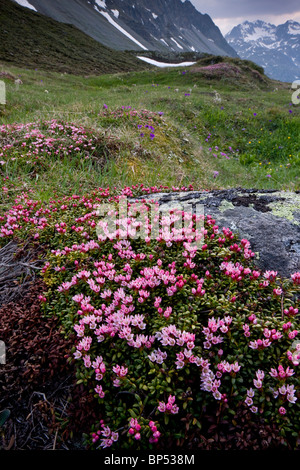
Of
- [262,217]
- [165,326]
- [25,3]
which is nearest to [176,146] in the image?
[262,217]

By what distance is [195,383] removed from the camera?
7.23 feet

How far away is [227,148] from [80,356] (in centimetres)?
1509

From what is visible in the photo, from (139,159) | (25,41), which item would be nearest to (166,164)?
(139,159)

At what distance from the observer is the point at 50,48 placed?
75.6 m

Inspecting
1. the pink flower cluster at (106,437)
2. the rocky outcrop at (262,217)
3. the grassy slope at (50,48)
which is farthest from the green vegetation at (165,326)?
the grassy slope at (50,48)

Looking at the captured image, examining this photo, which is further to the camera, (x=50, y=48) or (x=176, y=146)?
(x=50, y=48)

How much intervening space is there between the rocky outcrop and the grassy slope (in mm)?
63637

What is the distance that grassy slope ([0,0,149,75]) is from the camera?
61.6m

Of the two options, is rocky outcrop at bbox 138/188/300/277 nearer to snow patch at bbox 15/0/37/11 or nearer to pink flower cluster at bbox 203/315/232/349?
pink flower cluster at bbox 203/315/232/349

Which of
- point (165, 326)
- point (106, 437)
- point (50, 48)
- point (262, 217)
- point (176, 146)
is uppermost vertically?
point (50, 48)

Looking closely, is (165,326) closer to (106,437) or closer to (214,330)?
(214,330)

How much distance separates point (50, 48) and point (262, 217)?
9230 cm

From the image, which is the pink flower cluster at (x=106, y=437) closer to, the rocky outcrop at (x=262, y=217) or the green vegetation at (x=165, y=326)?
the green vegetation at (x=165, y=326)
